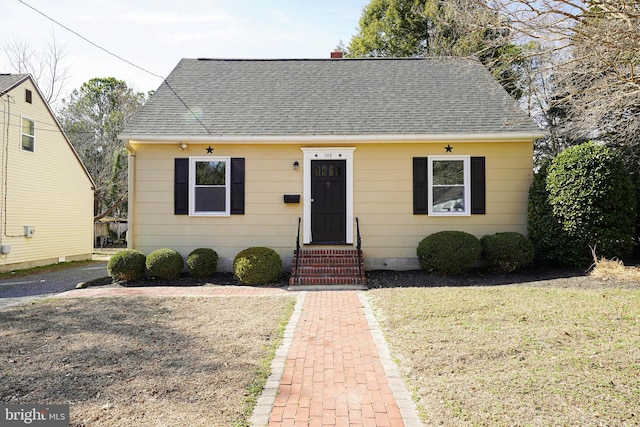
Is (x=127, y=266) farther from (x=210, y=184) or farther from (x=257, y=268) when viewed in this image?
(x=257, y=268)

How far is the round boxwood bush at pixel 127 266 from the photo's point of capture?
866 centimetres

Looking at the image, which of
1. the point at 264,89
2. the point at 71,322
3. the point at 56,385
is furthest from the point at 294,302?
the point at 264,89

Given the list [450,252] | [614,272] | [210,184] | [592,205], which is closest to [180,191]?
[210,184]

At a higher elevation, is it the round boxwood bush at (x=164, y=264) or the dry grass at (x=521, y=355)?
the round boxwood bush at (x=164, y=264)

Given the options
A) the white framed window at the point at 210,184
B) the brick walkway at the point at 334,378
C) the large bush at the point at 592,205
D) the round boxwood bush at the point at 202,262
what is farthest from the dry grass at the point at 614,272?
the white framed window at the point at 210,184

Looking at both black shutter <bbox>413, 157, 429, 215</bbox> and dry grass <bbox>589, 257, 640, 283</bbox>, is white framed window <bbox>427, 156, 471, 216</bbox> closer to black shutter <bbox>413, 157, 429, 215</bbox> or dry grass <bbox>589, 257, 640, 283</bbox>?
black shutter <bbox>413, 157, 429, 215</bbox>

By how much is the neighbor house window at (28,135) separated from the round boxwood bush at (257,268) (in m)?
9.99

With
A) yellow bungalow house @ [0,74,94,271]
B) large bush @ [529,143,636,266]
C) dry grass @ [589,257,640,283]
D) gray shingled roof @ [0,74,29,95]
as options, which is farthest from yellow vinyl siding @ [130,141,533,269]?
gray shingled roof @ [0,74,29,95]

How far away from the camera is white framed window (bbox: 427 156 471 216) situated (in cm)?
961

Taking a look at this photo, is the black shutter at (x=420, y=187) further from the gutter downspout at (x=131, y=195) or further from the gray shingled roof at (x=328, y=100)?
the gutter downspout at (x=131, y=195)

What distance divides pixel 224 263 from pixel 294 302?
3465mm

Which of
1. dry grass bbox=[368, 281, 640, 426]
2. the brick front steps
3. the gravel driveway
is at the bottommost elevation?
the gravel driveway

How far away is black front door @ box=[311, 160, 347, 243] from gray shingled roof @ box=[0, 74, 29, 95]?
1046 cm

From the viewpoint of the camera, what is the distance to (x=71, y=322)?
5.48 metres
